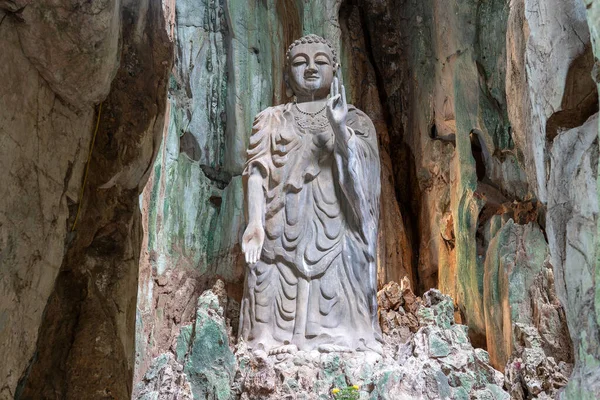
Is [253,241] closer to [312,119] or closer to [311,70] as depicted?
[312,119]

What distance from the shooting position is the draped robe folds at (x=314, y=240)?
6.02 metres

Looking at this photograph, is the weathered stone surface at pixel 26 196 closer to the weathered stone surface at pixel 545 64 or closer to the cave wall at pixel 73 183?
the cave wall at pixel 73 183

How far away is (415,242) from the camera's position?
830 centimetres

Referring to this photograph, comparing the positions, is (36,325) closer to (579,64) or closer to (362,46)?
(579,64)

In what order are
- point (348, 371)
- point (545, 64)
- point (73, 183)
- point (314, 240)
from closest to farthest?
point (73, 183) → point (545, 64) → point (348, 371) → point (314, 240)

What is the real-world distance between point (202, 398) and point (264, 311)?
948mm

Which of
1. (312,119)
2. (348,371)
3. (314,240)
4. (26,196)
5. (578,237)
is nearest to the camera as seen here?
(26,196)

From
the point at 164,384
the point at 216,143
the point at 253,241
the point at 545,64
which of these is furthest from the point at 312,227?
the point at 545,64

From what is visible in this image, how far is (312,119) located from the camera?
6691 mm

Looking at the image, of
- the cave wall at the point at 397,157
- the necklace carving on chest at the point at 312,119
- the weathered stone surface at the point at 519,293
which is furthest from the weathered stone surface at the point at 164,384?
the weathered stone surface at the point at 519,293

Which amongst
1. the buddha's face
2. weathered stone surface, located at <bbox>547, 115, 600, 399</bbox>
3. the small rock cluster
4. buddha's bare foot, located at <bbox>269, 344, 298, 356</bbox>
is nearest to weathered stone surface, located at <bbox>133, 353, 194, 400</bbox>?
the small rock cluster

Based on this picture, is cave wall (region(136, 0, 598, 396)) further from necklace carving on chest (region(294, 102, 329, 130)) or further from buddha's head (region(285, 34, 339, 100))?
necklace carving on chest (region(294, 102, 329, 130))

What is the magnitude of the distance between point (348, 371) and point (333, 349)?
348 mm

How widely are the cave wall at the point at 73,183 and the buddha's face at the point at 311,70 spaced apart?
374 cm
